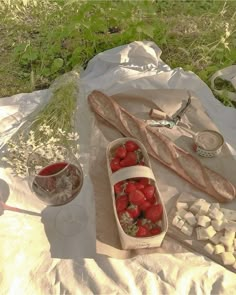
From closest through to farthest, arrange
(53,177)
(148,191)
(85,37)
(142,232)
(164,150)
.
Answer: (53,177), (142,232), (148,191), (164,150), (85,37)

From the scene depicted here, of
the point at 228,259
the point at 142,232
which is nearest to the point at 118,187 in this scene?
the point at 142,232

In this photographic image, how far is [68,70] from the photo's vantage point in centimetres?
336

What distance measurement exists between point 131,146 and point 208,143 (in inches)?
21.2

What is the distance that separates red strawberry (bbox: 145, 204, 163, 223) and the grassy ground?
133 centimetres

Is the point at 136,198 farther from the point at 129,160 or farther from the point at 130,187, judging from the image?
the point at 129,160

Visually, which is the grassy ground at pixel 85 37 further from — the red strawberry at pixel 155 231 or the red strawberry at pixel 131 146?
the red strawberry at pixel 155 231

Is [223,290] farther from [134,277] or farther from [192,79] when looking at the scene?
[192,79]

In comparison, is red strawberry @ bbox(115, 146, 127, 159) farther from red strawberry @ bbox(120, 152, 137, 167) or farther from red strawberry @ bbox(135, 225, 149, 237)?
red strawberry @ bbox(135, 225, 149, 237)

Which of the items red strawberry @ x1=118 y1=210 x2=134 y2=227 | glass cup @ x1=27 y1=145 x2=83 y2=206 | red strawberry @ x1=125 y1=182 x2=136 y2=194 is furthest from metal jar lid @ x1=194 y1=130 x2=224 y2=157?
glass cup @ x1=27 y1=145 x2=83 y2=206

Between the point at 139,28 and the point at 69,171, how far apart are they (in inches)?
74.9

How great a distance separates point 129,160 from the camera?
227 centimetres

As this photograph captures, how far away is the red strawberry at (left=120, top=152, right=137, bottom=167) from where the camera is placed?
2270mm

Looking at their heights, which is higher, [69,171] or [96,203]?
[69,171]

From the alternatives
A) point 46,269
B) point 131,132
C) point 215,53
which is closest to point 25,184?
point 46,269
